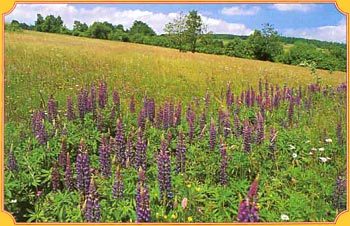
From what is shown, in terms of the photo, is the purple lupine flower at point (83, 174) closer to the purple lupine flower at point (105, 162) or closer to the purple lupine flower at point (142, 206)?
the purple lupine flower at point (105, 162)

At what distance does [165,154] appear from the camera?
2875mm

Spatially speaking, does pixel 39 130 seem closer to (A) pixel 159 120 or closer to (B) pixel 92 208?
(A) pixel 159 120

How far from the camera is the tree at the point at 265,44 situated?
479 cm

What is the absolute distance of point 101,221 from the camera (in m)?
2.71

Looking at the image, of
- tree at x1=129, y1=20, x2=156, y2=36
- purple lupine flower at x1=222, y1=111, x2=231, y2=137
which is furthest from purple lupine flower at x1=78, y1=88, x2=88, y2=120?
purple lupine flower at x1=222, y1=111, x2=231, y2=137

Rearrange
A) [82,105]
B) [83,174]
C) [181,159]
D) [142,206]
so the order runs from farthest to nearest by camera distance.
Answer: [82,105], [181,159], [83,174], [142,206]

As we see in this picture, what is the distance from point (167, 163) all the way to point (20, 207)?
1037 millimetres

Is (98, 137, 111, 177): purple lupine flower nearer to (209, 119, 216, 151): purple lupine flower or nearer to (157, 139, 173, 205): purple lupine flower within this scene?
(157, 139, 173, 205): purple lupine flower

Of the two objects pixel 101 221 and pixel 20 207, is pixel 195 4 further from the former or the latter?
pixel 20 207

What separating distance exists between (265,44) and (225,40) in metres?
1.56

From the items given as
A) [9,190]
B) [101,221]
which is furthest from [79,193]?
[9,190]

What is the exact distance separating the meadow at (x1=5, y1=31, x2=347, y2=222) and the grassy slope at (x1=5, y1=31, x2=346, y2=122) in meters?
0.04

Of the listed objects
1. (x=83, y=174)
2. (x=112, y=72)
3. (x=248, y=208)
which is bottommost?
(x=83, y=174)

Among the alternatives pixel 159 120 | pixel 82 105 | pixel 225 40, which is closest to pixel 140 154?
pixel 159 120
